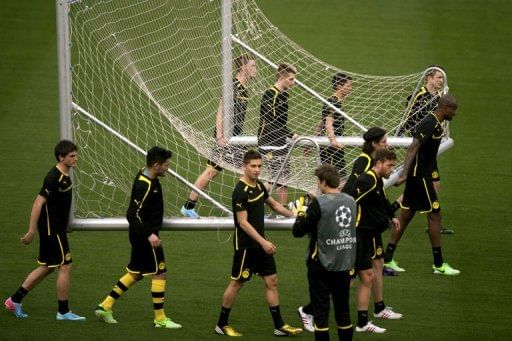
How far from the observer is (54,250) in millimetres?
10922

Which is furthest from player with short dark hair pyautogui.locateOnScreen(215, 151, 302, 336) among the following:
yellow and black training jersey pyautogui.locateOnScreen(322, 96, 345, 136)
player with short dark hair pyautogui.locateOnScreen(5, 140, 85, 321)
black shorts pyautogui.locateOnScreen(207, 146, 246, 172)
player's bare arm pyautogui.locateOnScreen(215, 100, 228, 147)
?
yellow and black training jersey pyautogui.locateOnScreen(322, 96, 345, 136)

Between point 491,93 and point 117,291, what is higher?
point 491,93

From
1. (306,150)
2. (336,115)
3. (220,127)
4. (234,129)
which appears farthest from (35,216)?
(336,115)

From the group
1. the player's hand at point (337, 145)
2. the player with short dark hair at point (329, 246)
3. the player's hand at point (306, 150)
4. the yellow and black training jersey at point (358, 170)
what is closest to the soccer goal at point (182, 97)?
the player's hand at point (306, 150)

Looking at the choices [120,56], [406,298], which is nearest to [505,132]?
[406,298]

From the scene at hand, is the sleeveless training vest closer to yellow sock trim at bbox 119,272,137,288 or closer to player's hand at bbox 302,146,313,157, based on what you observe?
yellow sock trim at bbox 119,272,137,288

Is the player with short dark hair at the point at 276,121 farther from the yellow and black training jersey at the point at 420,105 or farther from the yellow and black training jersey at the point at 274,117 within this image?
the yellow and black training jersey at the point at 420,105

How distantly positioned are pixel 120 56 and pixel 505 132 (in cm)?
762

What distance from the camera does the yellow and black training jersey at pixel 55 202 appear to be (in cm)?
1077

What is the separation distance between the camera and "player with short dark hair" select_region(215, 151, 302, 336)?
1054 centimetres

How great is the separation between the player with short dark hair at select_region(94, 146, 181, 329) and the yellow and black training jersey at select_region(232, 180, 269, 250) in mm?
707

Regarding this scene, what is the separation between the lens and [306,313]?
11.3 metres

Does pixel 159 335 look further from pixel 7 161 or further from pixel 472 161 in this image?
pixel 472 161

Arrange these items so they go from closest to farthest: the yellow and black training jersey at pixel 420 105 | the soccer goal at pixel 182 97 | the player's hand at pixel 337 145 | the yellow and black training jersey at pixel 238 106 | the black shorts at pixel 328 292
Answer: the black shorts at pixel 328 292
the soccer goal at pixel 182 97
the player's hand at pixel 337 145
the yellow and black training jersey at pixel 238 106
the yellow and black training jersey at pixel 420 105
